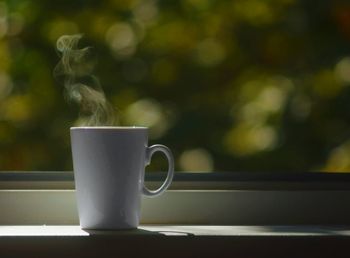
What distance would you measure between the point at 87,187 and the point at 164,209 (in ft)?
0.57

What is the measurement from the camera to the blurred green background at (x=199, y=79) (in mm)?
1362

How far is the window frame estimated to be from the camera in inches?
51.3

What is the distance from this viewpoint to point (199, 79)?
1.38 metres

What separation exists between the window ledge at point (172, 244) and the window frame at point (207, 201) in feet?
0.69

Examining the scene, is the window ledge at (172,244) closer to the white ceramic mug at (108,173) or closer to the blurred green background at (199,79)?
the white ceramic mug at (108,173)

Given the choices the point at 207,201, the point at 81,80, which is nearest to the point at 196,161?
the point at 207,201

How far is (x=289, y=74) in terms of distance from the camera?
138 cm

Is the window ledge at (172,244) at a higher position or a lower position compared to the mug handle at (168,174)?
lower

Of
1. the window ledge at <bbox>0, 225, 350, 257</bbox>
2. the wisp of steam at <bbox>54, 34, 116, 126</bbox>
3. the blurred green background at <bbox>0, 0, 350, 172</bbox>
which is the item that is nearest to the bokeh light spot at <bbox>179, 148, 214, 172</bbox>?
the blurred green background at <bbox>0, 0, 350, 172</bbox>

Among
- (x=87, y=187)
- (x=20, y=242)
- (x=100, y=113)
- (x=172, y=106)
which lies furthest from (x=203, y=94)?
(x=20, y=242)

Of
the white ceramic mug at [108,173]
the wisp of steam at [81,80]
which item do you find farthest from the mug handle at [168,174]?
the wisp of steam at [81,80]

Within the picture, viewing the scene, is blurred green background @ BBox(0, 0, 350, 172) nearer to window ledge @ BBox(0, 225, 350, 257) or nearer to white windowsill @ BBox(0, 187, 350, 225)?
white windowsill @ BBox(0, 187, 350, 225)

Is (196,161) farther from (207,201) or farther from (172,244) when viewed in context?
(172,244)

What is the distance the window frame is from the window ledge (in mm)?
211
